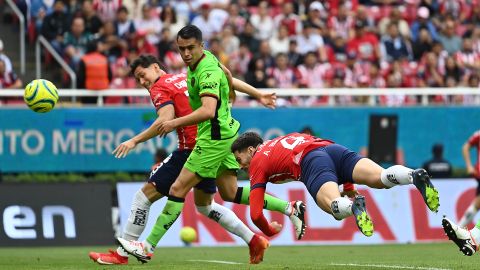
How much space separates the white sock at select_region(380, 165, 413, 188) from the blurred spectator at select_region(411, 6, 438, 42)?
17003 millimetres

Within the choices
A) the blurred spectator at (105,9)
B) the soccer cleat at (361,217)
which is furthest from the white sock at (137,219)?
the blurred spectator at (105,9)

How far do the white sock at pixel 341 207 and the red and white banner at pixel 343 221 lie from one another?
9.63 metres

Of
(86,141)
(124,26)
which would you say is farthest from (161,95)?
(124,26)

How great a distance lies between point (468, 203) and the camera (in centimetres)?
2289

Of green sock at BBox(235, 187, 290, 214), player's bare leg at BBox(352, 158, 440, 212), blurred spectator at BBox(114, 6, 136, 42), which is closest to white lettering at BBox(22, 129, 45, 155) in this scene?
blurred spectator at BBox(114, 6, 136, 42)

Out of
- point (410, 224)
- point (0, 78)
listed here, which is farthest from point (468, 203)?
point (0, 78)

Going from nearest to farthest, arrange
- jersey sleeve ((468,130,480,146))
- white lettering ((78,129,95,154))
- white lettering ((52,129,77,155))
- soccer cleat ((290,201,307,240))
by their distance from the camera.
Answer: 1. soccer cleat ((290,201,307,240))
2. jersey sleeve ((468,130,480,146))
3. white lettering ((52,129,77,155))
4. white lettering ((78,129,95,154))

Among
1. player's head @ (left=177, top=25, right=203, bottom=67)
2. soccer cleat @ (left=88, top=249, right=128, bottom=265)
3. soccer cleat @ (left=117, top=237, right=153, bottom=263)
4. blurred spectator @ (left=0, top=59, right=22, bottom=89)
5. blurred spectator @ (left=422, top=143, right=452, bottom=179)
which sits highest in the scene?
player's head @ (left=177, top=25, right=203, bottom=67)

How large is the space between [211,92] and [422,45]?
1591 centimetres

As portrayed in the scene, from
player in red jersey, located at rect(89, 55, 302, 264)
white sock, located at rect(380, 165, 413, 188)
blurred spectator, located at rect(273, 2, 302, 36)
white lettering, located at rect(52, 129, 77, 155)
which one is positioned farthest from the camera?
blurred spectator, located at rect(273, 2, 302, 36)

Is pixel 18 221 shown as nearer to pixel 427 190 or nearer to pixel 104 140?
pixel 104 140

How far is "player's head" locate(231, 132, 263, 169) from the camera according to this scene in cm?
1331

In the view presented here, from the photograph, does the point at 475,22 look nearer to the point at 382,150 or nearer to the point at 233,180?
the point at 382,150

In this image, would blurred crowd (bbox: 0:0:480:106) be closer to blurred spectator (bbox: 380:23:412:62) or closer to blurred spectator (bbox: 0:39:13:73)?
blurred spectator (bbox: 380:23:412:62)
